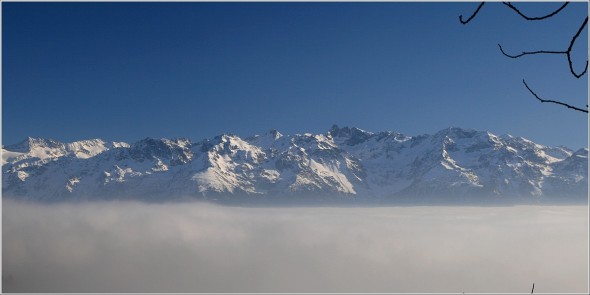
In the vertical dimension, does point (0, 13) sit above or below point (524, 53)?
above

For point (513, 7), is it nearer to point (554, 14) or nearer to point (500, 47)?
point (554, 14)

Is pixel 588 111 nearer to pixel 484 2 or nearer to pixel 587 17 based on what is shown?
A: pixel 587 17

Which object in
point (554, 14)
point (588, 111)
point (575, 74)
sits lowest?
point (588, 111)

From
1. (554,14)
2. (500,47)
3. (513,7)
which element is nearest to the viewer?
(554,14)

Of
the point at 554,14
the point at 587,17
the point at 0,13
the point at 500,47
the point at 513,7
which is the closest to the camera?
the point at 587,17

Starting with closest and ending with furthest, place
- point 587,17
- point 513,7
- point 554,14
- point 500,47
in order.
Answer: point 587,17 < point 554,14 < point 513,7 < point 500,47

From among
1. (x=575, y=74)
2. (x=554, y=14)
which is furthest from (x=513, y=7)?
(x=575, y=74)

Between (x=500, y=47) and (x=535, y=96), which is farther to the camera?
(x=500, y=47)

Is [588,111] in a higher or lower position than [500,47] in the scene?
lower

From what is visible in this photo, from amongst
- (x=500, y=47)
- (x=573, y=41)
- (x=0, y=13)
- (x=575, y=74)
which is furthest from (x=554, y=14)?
(x=0, y=13)
